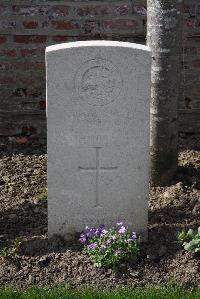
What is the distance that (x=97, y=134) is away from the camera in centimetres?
420

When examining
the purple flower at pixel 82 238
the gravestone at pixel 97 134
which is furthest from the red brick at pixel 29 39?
the purple flower at pixel 82 238

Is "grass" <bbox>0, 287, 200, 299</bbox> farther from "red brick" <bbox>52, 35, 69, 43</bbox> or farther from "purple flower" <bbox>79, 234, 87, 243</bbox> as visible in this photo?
"red brick" <bbox>52, 35, 69, 43</bbox>

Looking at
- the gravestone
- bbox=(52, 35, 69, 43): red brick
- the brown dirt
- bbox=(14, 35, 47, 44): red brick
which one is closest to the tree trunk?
the brown dirt

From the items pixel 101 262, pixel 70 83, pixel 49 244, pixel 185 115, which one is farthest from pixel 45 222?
pixel 185 115

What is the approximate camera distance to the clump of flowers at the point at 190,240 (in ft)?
13.4

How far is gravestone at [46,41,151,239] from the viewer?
4.04 meters

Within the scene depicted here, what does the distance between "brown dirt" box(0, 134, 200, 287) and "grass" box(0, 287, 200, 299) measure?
0.08m

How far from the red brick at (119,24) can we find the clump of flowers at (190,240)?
7.34 ft

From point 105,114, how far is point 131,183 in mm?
488

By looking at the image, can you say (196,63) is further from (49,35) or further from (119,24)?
(49,35)

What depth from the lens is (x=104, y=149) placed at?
4.24 metres

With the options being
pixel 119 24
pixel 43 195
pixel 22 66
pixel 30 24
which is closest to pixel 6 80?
pixel 22 66

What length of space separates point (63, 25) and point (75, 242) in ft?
7.27

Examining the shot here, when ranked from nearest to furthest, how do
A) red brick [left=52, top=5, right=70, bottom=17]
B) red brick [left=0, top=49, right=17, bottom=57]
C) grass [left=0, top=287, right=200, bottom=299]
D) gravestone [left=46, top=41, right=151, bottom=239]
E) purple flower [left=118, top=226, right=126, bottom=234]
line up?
grass [left=0, top=287, right=200, bottom=299] < gravestone [left=46, top=41, right=151, bottom=239] < purple flower [left=118, top=226, right=126, bottom=234] < red brick [left=52, top=5, right=70, bottom=17] < red brick [left=0, top=49, right=17, bottom=57]
